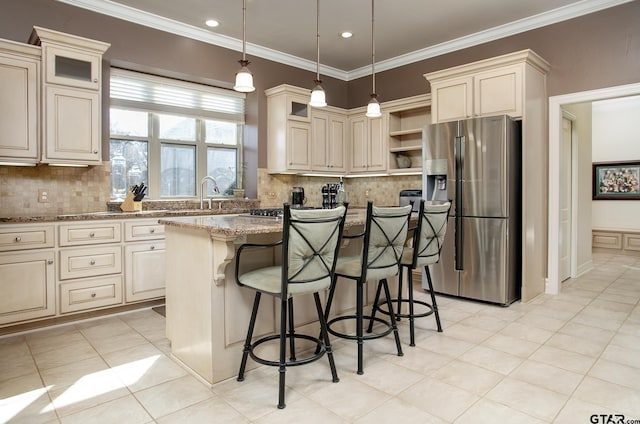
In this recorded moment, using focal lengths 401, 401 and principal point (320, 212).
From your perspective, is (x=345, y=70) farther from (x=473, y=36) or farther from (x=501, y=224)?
(x=501, y=224)

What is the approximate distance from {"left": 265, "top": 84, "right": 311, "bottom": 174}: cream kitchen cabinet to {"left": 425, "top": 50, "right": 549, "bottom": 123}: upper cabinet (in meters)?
1.67

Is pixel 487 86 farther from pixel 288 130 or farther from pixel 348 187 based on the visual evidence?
pixel 348 187

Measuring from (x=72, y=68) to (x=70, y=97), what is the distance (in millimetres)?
260

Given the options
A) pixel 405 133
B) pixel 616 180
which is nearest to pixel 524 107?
pixel 405 133

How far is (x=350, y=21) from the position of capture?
4457 mm

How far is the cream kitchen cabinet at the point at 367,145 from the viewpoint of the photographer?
5586 mm

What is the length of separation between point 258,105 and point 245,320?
347cm

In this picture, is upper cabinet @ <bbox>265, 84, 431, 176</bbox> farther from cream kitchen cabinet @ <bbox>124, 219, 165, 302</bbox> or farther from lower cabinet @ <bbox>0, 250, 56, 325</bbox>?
lower cabinet @ <bbox>0, 250, 56, 325</bbox>

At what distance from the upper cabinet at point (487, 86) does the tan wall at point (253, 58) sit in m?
0.34

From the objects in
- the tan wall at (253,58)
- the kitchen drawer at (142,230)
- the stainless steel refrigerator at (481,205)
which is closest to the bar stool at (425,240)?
the stainless steel refrigerator at (481,205)

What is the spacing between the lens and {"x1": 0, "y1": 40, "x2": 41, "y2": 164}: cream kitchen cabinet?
3199 millimetres

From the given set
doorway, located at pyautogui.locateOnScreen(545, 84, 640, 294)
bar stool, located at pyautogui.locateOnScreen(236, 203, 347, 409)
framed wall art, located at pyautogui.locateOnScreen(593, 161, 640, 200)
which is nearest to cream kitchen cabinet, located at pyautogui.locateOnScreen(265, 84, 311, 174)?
doorway, located at pyautogui.locateOnScreen(545, 84, 640, 294)

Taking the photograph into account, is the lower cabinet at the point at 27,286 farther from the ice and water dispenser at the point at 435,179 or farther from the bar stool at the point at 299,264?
the ice and water dispenser at the point at 435,179

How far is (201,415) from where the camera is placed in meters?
2.01
